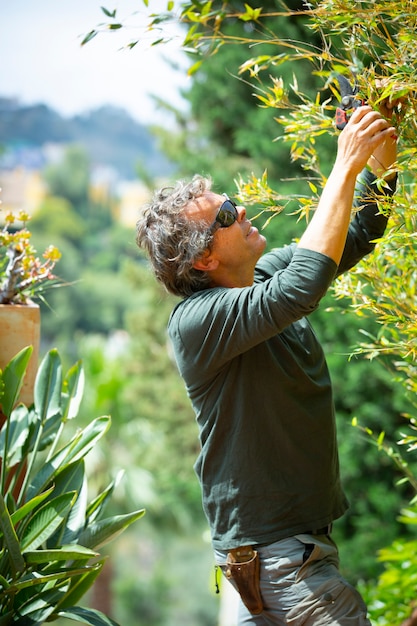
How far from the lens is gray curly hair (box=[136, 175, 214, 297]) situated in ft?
6.08

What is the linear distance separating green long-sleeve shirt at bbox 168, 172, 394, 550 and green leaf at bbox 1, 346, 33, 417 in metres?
0.52

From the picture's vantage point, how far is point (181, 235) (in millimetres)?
1862

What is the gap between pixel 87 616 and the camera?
6.75ft

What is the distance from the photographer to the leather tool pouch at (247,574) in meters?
1.75

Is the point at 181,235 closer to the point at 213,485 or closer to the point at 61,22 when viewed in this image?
the point at 213,485

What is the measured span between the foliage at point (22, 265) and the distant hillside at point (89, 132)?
1888 inches

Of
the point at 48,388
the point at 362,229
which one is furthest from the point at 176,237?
the point at 48,388

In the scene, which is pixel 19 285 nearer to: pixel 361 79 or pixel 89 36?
pixel 89 36

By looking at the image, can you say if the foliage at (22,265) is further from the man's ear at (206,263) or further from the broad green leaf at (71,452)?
the man's ear at (206,263)

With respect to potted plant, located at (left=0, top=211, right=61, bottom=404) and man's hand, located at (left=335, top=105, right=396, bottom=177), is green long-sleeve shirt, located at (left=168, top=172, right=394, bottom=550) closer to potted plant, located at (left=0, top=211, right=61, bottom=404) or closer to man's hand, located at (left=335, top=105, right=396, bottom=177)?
man's hand, located at (left=335, top=105, right=396, bottom=177)

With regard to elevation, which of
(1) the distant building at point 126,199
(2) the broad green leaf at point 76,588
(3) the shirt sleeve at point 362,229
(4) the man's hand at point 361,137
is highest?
(4) the man's hand at point 361,137

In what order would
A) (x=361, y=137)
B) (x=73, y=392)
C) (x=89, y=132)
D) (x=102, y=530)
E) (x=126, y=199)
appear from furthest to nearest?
(x=89, y=132)
(x=126, y=199)
(x=73, y=392)
(x=102, y=530)
(x=361, y=137)

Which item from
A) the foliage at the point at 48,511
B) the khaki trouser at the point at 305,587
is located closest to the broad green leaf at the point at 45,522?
the foliage at the point at 48,511

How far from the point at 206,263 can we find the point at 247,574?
2.49 ft
